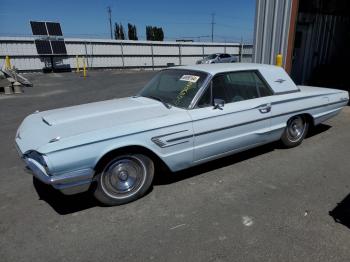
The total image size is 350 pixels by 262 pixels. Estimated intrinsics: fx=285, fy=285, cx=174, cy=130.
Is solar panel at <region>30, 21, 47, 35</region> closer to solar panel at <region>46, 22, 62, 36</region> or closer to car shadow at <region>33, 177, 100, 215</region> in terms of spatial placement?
solar panel at <region>46, 22, 62, 36</region>

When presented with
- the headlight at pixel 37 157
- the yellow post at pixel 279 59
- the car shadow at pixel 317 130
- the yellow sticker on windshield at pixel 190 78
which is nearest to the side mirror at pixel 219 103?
the yellow sticker on windshield at pixel 190 78

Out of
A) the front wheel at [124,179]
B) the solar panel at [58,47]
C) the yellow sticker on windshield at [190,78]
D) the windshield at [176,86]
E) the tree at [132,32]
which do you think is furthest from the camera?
the tree at [132,32]

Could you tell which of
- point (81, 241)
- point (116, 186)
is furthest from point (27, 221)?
point (116, 186)

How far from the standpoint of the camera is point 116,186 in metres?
3.21

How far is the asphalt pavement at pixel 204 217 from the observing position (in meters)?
2.47

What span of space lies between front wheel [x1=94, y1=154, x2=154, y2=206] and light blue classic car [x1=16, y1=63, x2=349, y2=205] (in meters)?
0.01

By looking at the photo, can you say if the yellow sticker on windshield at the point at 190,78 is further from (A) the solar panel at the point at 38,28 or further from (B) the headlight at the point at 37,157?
(A) the solar panel at the point at 38,28

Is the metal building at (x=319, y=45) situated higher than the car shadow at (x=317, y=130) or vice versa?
the metal building at (x=319, y=45)

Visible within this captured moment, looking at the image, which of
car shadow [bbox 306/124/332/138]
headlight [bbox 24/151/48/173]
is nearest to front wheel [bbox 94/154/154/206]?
headlight [bbox 24/151/48/173]

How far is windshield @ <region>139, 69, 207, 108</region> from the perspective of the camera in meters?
3.71

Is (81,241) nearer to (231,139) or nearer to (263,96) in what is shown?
(231,139)

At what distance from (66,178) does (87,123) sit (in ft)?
2.25

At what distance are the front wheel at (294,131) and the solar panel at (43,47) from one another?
1992 centimetres

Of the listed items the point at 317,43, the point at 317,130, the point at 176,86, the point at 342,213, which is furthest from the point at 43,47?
the point at 342,213
